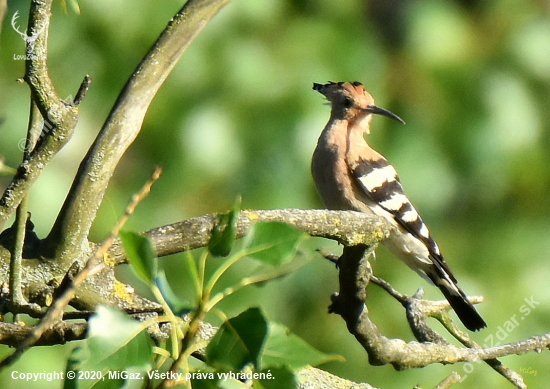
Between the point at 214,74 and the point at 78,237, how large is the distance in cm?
215

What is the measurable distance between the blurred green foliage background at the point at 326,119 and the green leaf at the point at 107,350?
6.42 feet

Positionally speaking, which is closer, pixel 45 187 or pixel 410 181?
pixel 45 187

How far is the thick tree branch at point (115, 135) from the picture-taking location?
128 centimetres

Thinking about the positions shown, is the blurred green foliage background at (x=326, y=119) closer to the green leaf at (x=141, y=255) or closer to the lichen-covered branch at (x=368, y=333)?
the lichen-covered branch at (x=368, y=333)

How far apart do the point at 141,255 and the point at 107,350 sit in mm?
103

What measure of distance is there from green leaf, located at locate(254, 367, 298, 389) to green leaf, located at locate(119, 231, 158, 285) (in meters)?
0.17

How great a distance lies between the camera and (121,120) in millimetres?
1306

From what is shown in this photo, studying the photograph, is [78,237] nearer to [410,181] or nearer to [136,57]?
[136,57]

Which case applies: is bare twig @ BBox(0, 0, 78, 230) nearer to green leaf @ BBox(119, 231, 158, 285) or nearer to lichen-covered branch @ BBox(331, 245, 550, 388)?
green leaf @ BBox(119, 231, 158, 285)

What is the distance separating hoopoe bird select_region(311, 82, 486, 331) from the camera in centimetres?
278

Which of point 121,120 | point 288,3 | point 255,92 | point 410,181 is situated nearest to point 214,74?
point 255,92

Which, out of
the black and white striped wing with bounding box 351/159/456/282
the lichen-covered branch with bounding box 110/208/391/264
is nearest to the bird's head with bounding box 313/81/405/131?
the black and white striped wing with bounding box 351/159/456/282

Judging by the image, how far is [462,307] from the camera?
274 cm
